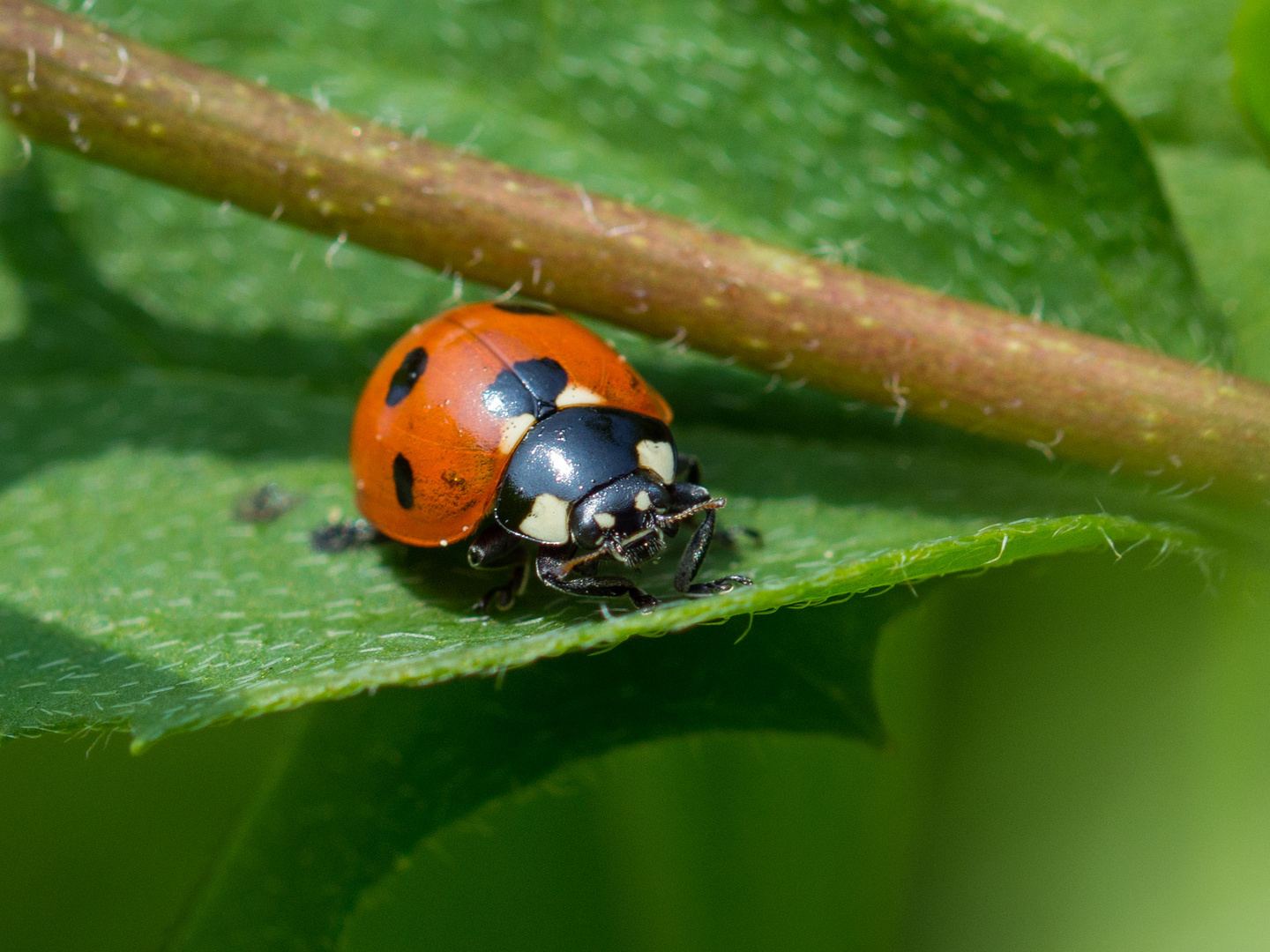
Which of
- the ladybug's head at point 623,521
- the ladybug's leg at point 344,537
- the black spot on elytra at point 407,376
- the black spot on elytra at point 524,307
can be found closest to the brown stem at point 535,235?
the black spot on elytra at point 524,307

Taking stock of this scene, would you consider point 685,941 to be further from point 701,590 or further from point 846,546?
point 846,546

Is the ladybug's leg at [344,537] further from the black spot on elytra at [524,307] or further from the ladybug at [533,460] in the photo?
the black spot on elytra at [524,307]

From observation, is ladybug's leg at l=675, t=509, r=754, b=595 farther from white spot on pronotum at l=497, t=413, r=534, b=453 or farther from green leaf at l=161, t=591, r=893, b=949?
white spot on pronotum at l=497, t=413, r=534, b=453

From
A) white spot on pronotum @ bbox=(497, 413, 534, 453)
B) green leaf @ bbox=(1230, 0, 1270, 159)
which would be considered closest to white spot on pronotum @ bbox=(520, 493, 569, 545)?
white spot on pronotum @ bbox=(497, 413, 534, 453)

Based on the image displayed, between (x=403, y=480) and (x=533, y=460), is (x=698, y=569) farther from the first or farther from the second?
(x=403, y=480)

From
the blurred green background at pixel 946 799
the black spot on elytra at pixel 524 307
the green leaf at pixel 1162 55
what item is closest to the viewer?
the blurred green background at pixel 946 799

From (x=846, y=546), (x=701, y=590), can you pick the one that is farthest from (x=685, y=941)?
(x=846, y=546)
